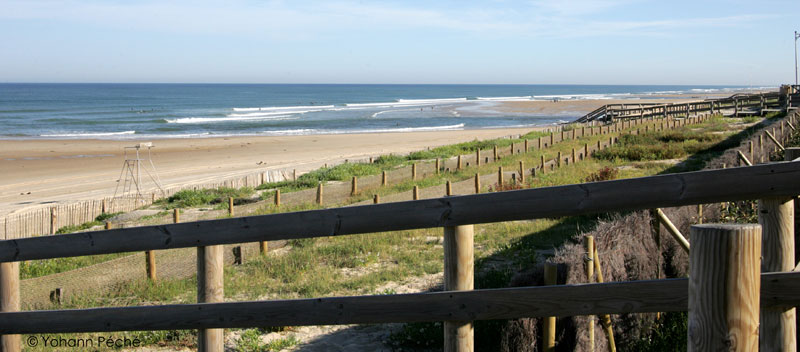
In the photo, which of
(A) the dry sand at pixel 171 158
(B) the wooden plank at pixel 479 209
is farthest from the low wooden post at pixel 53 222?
(B) the wooden plank at pixel 479 209

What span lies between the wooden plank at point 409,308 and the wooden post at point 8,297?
8cm

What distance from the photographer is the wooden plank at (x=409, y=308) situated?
2602 mm

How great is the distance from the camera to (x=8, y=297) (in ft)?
13.9

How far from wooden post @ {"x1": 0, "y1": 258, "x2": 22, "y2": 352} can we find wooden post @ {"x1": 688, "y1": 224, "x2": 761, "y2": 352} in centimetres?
396

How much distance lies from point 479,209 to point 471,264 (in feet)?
0.96

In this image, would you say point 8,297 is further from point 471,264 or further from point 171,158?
point 171,158

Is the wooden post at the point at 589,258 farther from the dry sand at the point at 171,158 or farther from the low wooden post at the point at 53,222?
the dry sand at the point at 171,158

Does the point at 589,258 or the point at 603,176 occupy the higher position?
the point at 589,258

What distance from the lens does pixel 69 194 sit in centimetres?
2511

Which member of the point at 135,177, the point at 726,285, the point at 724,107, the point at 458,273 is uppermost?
the point at 724,107

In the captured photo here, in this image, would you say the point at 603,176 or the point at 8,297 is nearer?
the point at 8,297

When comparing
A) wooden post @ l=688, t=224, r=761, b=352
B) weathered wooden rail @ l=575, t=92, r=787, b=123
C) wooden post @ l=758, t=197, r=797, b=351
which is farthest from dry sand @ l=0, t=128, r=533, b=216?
wooden post @ l=688, t=224, r=761, b=352

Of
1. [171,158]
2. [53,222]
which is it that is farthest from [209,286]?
[171,158]

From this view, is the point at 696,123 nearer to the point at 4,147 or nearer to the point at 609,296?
the point at 609,296
